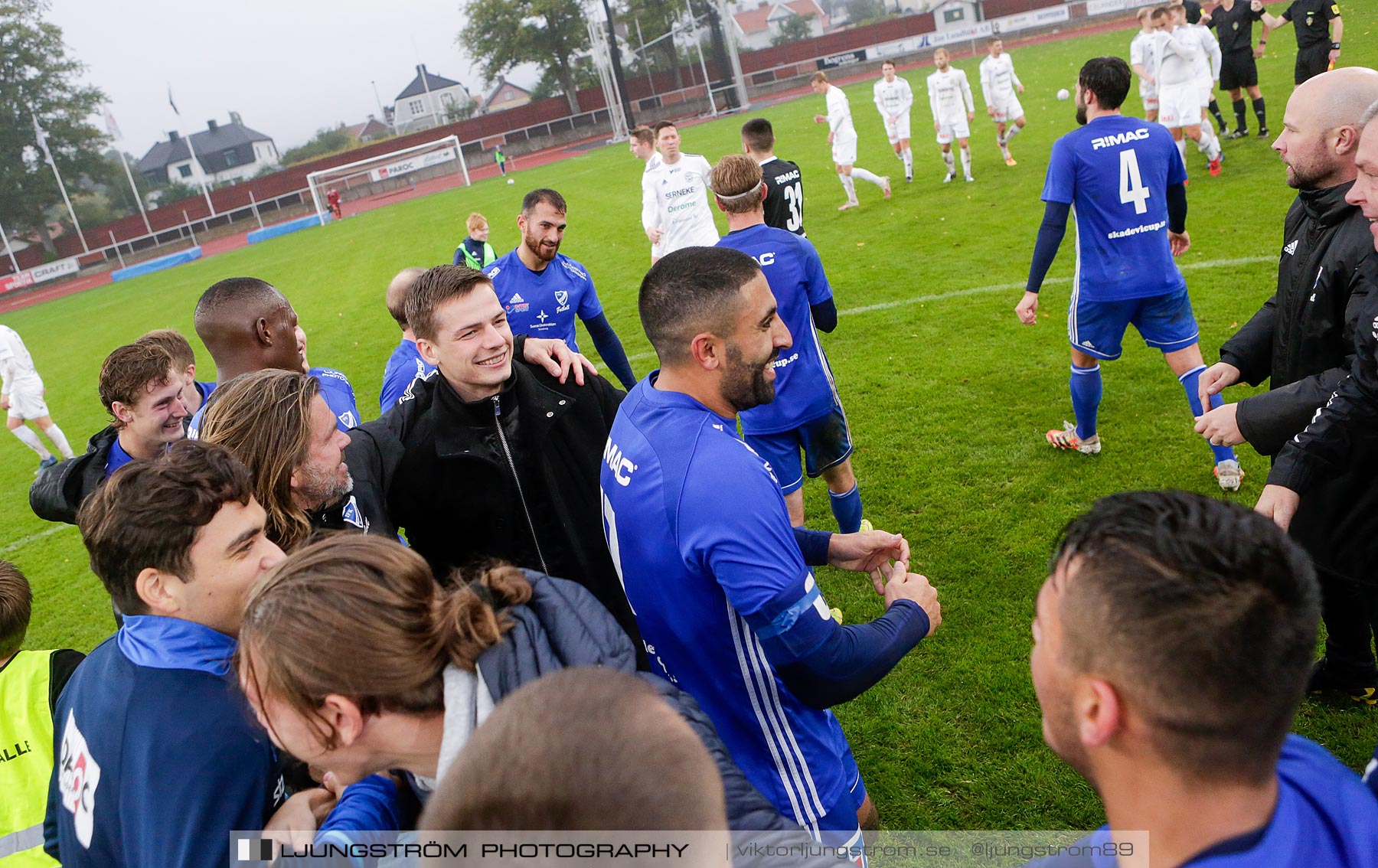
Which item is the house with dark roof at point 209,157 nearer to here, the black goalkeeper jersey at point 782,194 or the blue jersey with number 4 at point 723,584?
the black goalkeeper jersey at point 782,194

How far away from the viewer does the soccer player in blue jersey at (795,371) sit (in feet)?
17.4

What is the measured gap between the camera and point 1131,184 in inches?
222

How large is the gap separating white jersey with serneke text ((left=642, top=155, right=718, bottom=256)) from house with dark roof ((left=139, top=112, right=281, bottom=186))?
308 ft

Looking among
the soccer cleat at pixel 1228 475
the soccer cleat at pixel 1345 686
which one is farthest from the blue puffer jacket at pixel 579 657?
the soccer cleat at pixel 1228 475

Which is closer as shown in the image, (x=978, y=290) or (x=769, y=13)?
(x=978, y=290)

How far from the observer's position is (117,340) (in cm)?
2048

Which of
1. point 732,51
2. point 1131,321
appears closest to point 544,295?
point 1131,321

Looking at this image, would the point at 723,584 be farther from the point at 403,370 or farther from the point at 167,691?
the point at 403,370

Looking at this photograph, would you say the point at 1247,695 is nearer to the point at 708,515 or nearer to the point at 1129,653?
the point at 1129,653

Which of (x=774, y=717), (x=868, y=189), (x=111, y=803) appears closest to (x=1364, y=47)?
(x=868, y=189)

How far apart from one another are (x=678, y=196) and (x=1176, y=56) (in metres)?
7.81

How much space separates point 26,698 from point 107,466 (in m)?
2.09

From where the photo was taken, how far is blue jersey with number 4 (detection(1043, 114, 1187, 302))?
5.60 m

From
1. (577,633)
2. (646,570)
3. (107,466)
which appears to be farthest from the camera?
(107,466)
